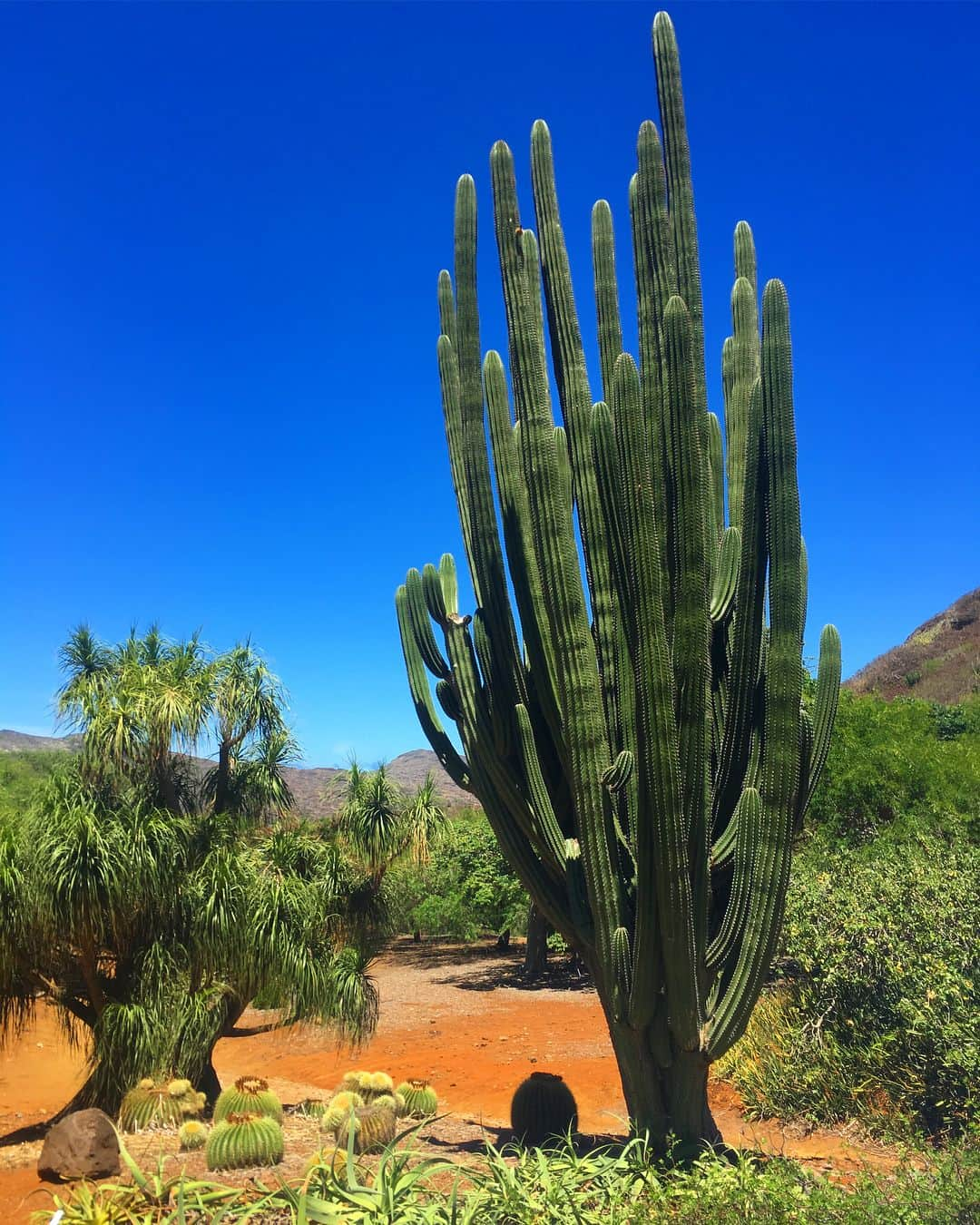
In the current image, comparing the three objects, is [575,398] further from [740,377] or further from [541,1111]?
[541,1111]

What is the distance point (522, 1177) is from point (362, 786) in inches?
411

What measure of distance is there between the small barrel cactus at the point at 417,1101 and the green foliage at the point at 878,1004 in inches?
130

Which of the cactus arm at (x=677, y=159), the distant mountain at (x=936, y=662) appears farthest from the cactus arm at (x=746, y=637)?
the distant mountain at (x=936, y=662)

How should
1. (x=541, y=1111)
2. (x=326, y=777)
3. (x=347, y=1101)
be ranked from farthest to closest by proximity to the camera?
(x=326, y=777) < (x=347, y=1101) < (x=541, y=1111)

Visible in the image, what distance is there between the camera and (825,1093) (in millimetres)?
8758

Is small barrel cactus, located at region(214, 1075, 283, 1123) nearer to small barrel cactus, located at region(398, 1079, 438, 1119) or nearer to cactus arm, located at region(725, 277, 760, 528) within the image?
small barrel cactus, located at region(398, 1079, 438, 1119)

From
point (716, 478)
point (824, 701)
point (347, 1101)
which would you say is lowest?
point (347, 1101)

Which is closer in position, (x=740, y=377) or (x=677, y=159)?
(x=677, y=159)

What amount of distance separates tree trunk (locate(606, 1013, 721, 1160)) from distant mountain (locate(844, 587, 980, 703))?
116 ft

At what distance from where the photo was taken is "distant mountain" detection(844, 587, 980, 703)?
42.3 meters

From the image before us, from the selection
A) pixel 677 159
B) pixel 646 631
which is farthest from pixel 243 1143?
pixel 677 159

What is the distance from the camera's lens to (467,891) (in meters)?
24.6

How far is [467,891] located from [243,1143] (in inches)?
684

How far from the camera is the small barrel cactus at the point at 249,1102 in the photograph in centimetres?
843
